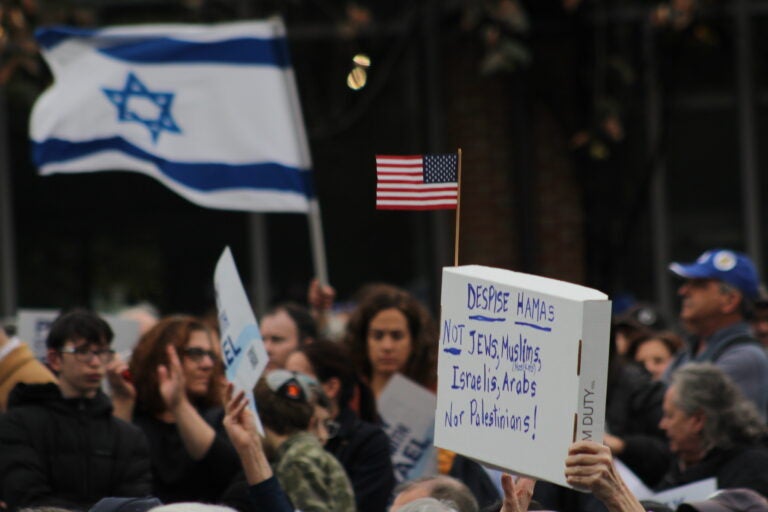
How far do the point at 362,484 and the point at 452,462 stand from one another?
0.52 metres

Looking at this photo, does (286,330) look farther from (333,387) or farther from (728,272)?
(728,272)

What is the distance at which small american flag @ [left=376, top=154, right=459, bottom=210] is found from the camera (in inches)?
200

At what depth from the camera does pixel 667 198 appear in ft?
45.2

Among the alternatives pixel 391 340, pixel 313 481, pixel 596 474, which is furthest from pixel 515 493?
pixel 391 340

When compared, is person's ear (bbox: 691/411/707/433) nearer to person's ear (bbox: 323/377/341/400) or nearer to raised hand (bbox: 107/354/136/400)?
person's ear (bbox: 323/377/341/400)

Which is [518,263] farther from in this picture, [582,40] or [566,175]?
[582,40]

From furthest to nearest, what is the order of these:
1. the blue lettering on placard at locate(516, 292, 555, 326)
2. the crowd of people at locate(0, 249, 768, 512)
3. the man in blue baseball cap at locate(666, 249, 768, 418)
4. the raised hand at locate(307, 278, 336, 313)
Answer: the raised hand at locate(307, 278, 336, 313)
the man in blue baseball cap at locate(666, 249, 768, 418)
the crowd of people at locate(0, 249, 768, 512)
the blue lettering on placard at locate(516, 292, 555, 326)

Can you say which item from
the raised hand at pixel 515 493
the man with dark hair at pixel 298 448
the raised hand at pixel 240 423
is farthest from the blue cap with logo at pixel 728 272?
the raised hand at pixel 515 493

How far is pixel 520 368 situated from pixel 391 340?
336 centimetres

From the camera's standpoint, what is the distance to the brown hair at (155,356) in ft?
21.2

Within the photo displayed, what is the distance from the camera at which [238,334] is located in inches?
218

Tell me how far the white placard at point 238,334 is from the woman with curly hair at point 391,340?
1.89 meters

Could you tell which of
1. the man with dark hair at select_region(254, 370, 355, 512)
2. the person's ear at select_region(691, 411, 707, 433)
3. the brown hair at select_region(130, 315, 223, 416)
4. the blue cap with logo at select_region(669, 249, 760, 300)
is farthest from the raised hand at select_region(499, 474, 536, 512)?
the blue cap with logo at select_region(669, 249, 760, 300)

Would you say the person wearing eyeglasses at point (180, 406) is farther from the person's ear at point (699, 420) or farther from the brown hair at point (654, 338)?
the brown hair at point (654, 338)
